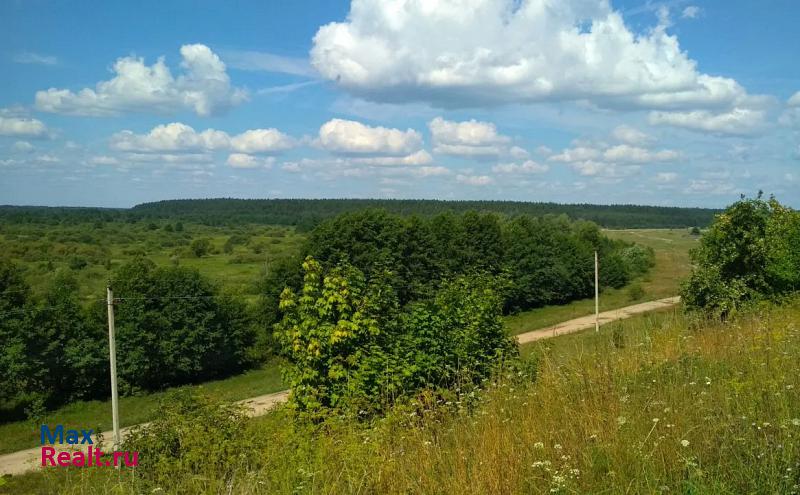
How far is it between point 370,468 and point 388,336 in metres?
6.55

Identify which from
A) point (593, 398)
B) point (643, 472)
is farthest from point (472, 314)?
point (643, 472)

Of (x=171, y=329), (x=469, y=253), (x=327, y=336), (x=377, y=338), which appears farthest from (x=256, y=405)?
(x=469, y=253)

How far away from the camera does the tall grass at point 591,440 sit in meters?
3.91

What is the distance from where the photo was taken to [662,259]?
88.6 meters

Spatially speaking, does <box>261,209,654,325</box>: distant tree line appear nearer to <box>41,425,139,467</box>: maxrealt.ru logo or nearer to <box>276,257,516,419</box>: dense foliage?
<box>276,257,516,419</box>: dense foliage

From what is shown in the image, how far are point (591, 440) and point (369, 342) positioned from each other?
6629 mm

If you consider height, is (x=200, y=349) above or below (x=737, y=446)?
below

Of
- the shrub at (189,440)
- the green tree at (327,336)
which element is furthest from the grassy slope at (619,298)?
the shrub at (189,440)

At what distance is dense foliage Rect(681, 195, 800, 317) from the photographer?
1022 inches

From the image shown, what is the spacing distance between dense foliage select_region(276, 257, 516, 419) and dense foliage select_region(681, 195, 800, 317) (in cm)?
1817

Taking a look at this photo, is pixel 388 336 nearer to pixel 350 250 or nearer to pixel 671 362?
pixel 671 362

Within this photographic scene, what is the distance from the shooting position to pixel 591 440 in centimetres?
455

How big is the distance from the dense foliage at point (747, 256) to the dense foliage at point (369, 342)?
59.6ft

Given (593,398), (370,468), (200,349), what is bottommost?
(200,349)
